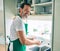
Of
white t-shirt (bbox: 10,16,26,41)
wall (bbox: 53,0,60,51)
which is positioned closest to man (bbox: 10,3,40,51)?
white t-shirt (bbox: 10,16,26,41)

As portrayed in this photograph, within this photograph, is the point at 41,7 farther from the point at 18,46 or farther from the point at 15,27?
the point at 18,46

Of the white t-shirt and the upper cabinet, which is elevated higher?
the upper cabinet

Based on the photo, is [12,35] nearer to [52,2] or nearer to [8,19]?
[8,19]

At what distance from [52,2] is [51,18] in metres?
0.16

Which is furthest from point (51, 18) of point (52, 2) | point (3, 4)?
point (3, 4)

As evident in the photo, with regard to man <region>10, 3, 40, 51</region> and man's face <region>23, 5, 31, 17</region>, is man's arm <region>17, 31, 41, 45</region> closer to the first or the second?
man <region>10, 3, 40, 51</region>

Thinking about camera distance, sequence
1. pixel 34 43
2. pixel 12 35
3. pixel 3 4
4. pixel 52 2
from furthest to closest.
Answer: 1. pixel 3 4
2. pixel 12 35
3. pixel 34 43
4. pixel 52 2

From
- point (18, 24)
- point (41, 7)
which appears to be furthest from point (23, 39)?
point (41, 7)

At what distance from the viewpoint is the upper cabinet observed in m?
1.36

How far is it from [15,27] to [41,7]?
48 cm

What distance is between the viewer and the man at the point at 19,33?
5.20 ft

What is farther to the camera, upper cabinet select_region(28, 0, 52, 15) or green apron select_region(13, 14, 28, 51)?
green apron select_region(13, 14, 28, 51)

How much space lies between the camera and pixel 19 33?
Result: 5.45ft

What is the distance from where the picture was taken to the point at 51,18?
4.34 feet
